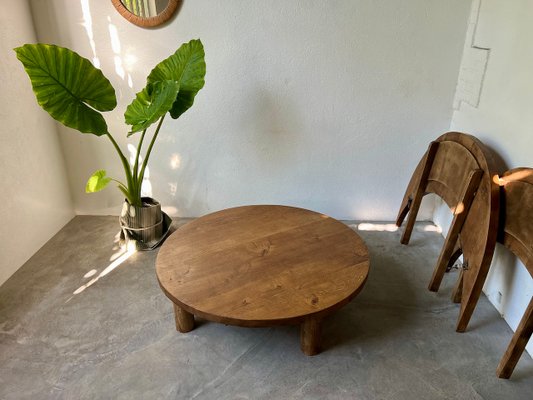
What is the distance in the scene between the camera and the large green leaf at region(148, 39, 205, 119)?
2297 mm

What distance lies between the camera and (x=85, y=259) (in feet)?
8.33

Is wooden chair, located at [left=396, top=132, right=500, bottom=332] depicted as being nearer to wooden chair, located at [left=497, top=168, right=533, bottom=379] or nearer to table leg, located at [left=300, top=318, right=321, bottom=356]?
wooden chair, located at [left=497, top=168, right=533, bottom=379]

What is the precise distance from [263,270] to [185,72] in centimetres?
129

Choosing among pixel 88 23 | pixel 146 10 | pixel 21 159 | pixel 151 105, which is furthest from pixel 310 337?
pixel 88 23

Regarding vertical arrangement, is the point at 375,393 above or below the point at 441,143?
below

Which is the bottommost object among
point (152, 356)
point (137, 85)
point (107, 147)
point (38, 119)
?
point (152, 356)

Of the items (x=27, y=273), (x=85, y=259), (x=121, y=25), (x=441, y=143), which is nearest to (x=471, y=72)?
(x=441, y=143)

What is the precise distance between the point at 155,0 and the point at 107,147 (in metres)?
1.05

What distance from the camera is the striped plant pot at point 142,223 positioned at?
2566 millimetres

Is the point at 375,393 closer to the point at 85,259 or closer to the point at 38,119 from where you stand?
the point at 85,259

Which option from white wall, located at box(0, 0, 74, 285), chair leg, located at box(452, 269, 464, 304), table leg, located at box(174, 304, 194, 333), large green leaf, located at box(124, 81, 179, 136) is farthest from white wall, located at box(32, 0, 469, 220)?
table leg, located at box(174, 304, 194, 333)

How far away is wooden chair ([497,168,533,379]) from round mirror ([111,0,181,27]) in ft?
7.05

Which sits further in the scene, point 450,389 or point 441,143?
point 441,143

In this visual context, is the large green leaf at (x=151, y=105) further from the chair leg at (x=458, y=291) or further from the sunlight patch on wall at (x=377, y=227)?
the chair leg at (x=458, y=291)
